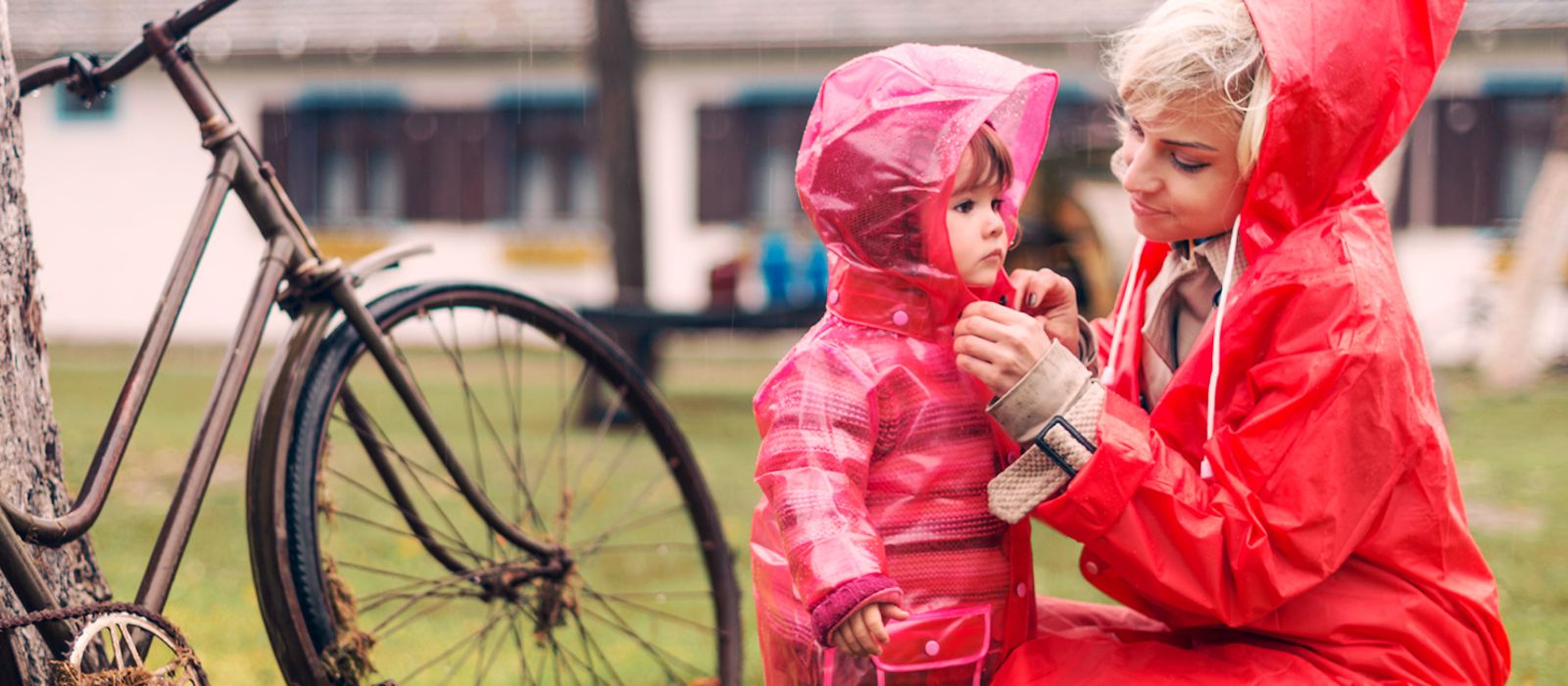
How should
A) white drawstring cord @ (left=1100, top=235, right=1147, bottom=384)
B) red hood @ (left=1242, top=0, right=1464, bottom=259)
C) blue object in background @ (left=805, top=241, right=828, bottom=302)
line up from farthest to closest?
blue object in background @ (left=805, top=241, right=828, bottom=302), white drawstring cord @ (left=1100, top=235, right=1147, bottom=384), red hood @ (left=1242, top=0, right=1464, bottom=259)

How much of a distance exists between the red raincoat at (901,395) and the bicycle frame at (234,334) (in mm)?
727

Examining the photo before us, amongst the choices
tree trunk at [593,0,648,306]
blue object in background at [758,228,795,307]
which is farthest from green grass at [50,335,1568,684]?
tree trunk at [593,0,648,306]

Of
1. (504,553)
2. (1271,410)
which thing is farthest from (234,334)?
(1271,410)

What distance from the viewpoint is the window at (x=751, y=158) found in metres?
16.8

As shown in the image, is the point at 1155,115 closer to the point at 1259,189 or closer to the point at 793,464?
the point at 1259,189

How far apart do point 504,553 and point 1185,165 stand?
1.32 meters

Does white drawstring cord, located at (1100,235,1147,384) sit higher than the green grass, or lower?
higher

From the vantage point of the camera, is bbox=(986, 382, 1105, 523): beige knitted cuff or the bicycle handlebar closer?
bbox=(986, 382, 1105, 523): beige knitted cuff

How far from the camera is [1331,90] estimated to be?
180cm

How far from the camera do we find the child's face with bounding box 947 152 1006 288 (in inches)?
75.6

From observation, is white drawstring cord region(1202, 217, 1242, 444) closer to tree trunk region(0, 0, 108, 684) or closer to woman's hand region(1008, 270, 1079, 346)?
woman's hand region(1008, 270, 1079, 346)

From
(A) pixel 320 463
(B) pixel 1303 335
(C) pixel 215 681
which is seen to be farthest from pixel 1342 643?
(C) pixel 215 681

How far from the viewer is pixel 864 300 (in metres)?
1.95

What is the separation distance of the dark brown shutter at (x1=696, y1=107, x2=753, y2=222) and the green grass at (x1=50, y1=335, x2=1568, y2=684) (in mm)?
4932
